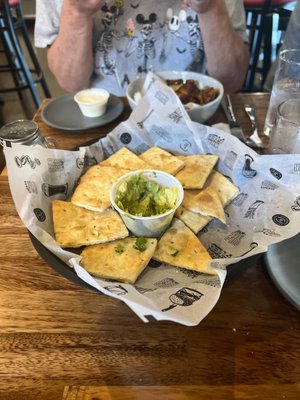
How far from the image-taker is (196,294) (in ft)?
2.38

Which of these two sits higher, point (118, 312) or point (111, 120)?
point (111, 120)

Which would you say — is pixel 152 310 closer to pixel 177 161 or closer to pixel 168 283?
pixel 168 283

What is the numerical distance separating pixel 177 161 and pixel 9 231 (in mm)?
519

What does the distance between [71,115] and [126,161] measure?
16.6 inches

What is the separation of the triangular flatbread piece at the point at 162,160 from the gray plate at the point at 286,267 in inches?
14.4

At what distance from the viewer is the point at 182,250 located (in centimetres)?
84

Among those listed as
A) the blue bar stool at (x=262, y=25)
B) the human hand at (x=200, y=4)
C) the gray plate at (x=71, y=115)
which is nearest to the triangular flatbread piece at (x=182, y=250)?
the gray plate at (x=71, y=115)

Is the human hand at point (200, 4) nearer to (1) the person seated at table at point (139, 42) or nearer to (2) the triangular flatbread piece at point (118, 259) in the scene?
(1) the person seated at table at point (139, 42)

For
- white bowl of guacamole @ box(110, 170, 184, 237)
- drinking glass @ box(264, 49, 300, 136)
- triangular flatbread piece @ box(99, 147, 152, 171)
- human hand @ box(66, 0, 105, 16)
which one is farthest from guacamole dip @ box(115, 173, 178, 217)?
human hand @ box(66, 0, 105, 16)

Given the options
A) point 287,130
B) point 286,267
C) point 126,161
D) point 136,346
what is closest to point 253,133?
point 287,130

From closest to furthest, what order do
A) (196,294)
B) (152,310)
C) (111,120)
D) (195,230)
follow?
(152,310) < (196,294) < (195,230) < (111,120)

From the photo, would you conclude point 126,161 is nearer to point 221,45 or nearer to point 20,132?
point 20,132

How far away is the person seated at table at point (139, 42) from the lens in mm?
1449

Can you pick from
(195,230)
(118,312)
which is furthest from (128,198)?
(118,312)
